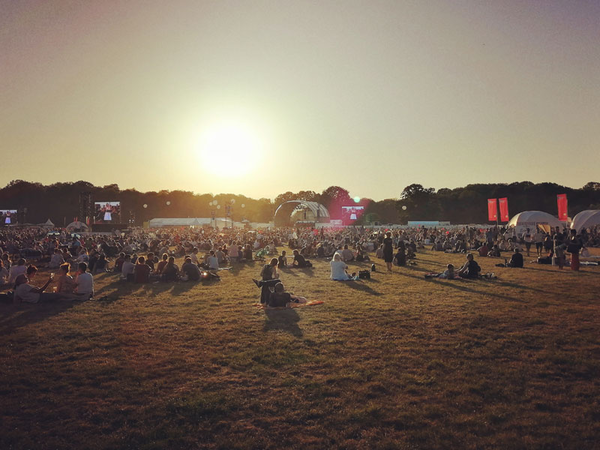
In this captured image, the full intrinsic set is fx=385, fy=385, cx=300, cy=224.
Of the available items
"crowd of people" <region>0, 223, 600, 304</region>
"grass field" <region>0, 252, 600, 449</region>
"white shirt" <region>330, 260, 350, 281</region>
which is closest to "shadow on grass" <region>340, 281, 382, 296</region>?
"white shirt" <region>330, 260, 350, 281</region>

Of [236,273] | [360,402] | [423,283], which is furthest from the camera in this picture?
[236,273]

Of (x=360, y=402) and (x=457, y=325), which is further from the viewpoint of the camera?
(x=457, y=325)

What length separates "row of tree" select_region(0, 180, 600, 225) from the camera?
83188 millimetres

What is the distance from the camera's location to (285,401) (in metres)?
5.12

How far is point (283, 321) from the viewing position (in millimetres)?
9195

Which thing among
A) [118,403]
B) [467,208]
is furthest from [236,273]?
[467,208]

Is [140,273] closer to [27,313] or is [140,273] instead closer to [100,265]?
[100,265]

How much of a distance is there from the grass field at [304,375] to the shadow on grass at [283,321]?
64 mm

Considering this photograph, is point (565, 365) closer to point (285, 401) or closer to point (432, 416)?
point (432, 416)

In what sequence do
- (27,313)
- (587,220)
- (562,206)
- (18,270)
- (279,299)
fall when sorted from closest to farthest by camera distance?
(27,313)
(279,299)
(18,270)
(587,220)
(562,206)

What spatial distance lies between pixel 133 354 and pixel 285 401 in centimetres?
337

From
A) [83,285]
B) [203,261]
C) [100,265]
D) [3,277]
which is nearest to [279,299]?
[83,285]

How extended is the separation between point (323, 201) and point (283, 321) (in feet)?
372

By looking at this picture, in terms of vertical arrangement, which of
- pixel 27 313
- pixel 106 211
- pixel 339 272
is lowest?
pixel 27 313
